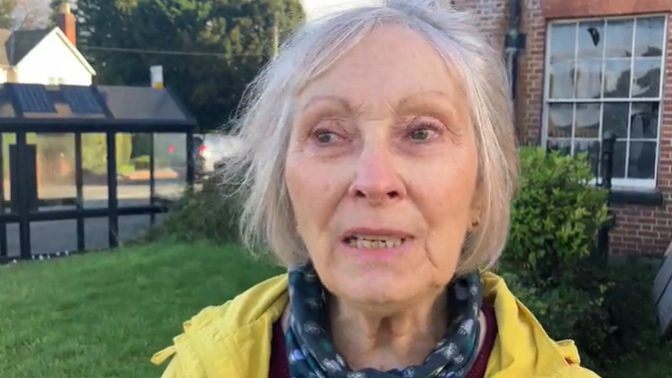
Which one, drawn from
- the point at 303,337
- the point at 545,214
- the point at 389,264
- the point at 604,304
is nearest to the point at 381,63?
the point at 389,264

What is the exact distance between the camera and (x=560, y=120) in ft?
28.7

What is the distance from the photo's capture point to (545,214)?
16.8 ft

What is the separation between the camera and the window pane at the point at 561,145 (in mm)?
8680

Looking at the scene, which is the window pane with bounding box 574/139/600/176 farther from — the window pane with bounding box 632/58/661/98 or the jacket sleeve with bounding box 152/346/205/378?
the jacket sleeve with bounding box 152/346/205/378

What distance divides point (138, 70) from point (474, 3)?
75.0 ft

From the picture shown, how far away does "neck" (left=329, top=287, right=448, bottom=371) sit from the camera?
154 centimetres

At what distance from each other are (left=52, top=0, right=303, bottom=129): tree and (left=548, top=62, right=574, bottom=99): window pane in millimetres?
20497

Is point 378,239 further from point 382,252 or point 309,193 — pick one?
point 309,193

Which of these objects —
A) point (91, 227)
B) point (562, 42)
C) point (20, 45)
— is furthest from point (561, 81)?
point (20, 45)

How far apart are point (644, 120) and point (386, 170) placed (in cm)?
778

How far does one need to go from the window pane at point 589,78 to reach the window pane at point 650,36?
469 mm

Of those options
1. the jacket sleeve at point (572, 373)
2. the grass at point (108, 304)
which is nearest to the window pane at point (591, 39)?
the grass at point (108, 304)

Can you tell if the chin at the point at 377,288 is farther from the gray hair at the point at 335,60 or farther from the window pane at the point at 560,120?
the window pane at the point at 560,120

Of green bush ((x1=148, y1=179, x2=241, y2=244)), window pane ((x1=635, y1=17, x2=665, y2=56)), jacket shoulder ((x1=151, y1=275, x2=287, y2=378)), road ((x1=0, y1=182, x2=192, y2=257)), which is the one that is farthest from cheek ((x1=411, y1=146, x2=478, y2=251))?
road ((x1=0, y1=182, x2=192, y2=257))
